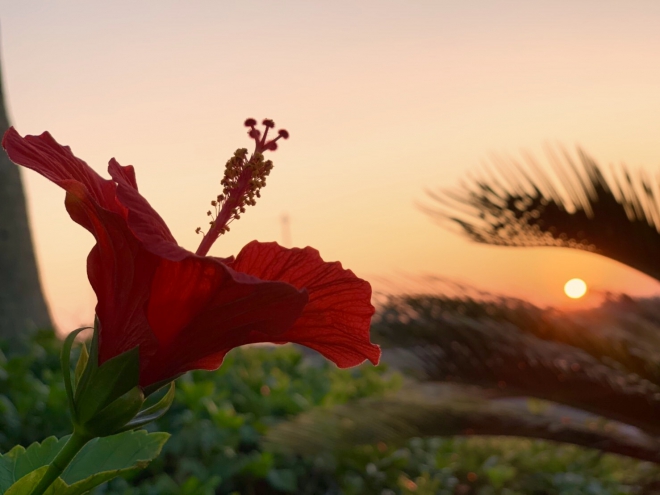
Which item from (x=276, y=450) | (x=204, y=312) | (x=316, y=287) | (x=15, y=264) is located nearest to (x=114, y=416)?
(x=204, y=312)

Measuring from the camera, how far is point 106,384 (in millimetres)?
708

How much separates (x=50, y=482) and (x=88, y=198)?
0.94 feet

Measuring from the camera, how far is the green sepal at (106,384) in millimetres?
705

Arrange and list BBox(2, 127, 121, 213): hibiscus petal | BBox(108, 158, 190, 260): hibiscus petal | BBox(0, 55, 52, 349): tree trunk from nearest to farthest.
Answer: BBox(108, 158, 190, 260): hibiscus petal → BBox(2, 127, 121, 213): hibiscus petal → BBox(0, 55, 52, 349): tree trunk

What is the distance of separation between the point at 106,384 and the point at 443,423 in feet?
7.59

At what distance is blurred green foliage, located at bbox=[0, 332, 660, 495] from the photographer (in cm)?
244

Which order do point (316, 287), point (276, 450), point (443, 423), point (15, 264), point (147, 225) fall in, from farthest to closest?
1. point (15, 264)
2. point (443, 423)
3. point (276, 450)
4. point (316, 287)
5. point (147, 225)

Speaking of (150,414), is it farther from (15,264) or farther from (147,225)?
(15,264)

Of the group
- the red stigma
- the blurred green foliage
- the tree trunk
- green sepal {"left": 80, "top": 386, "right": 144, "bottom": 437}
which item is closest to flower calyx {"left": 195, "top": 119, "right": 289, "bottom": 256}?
the red stigma

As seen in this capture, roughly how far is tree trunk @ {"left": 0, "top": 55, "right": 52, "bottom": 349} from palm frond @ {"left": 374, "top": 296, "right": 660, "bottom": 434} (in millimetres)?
2840

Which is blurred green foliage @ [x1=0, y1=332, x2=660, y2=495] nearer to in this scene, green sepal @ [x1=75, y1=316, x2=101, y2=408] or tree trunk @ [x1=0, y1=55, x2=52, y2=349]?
tree trunk @ [x1=0, y1=55, x2=52, y2=349]

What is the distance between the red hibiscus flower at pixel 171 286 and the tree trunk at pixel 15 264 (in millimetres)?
4216

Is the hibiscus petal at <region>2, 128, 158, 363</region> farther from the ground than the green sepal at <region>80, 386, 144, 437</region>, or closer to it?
farther from the ground

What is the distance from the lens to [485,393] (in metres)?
2.85
